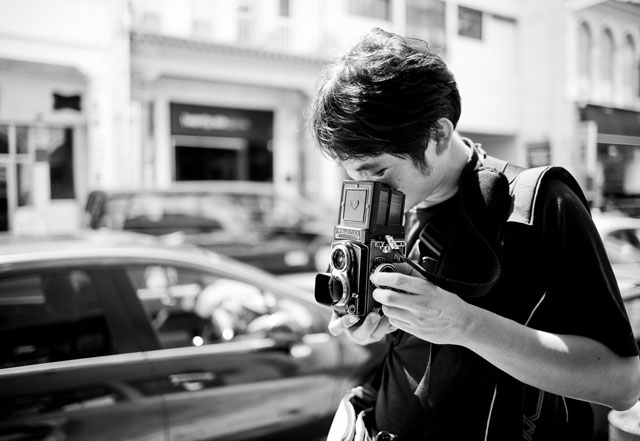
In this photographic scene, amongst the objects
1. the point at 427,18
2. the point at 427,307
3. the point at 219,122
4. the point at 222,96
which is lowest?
the point at 427,307

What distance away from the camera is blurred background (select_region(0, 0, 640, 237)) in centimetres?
650

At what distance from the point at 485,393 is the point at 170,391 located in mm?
1511

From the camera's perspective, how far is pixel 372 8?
1069cm

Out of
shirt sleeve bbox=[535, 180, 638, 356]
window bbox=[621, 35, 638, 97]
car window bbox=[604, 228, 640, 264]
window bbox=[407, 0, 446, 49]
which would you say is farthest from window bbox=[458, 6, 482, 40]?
shirt sleeve bbox=[535, 180, 638, 356]

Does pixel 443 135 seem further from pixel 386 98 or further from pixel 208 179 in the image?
pixel 208 179

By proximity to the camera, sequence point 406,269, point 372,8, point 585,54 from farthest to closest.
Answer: point 372,8 < point 585,54 < point 406,269

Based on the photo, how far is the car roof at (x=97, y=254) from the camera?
207cm

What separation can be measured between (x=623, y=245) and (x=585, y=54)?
94.3 inches

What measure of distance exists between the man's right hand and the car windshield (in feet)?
14.9

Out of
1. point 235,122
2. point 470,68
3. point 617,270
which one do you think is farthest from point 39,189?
point 617,270

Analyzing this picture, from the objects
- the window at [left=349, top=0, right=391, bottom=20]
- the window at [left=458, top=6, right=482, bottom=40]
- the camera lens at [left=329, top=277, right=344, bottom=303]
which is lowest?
the camera lens at [left=329, top=277, right=344, bottom=303]

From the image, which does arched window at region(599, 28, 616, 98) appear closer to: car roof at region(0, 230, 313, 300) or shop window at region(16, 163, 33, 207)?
car roof at region(0, 230, 313, 300)

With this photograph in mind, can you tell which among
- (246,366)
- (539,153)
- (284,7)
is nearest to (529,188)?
(246,366)

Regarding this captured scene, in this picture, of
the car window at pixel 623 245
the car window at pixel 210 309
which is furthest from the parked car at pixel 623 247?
the car window at pixel 210 309
